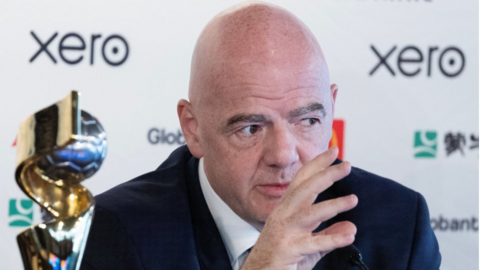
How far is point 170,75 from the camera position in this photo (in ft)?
7.98

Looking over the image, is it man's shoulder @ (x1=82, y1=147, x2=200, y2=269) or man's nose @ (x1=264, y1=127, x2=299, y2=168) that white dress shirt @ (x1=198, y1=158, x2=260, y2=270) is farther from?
man's nose @ (x1=264, y1=127, x2=299, y2=168)

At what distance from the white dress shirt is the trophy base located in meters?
1.17

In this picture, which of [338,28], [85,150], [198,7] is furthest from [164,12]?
[85,150]

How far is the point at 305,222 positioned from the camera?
4.05 feet

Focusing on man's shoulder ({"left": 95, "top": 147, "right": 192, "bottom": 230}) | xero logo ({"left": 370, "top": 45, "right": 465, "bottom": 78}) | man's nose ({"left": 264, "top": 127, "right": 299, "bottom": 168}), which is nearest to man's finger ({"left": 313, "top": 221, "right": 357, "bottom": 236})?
man's nose ({"left": 264, "top": 127, "right": 299, "bottom": 168})

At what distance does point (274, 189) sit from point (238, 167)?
118 mm

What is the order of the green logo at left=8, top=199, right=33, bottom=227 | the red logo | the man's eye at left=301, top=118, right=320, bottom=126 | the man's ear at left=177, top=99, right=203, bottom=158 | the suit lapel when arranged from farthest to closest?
the red logo
the green logo at left=8, top=199, right=33, bottom=227
the man's ear at left=177, top=99, right=203, bottom=158
the suit lapel
the man's eye at left=301, top=118, right=320, bottom=126

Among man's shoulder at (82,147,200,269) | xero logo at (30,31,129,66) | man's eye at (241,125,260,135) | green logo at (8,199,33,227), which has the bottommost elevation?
green logo at (8,199,33,227)

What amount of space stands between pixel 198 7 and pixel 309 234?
1344 millimetres

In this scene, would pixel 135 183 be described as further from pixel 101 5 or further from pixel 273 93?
pixel 101 5

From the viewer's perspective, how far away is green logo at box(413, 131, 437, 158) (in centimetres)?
254

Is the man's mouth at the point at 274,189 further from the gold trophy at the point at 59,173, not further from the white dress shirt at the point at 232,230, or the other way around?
the gold trophy at the point at 59,173

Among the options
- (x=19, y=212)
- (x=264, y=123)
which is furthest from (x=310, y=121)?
(x=19, y=212)

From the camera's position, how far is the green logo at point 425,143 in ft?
8.34
